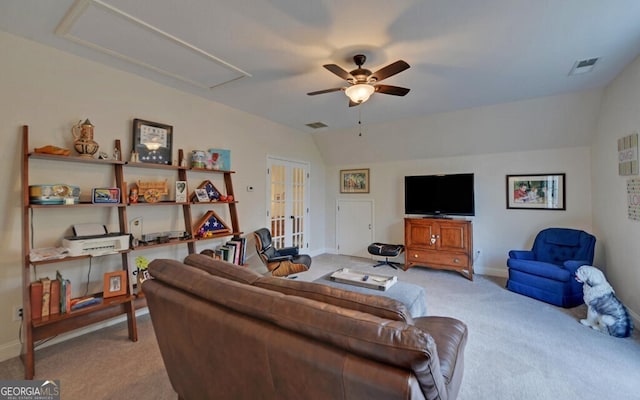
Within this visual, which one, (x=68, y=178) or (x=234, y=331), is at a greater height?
(x=68, y=178)

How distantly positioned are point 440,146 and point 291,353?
480 cm

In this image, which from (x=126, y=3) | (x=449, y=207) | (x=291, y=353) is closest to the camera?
(x=291, y=353)

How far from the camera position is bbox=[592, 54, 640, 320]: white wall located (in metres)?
2.79

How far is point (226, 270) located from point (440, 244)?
3.98 meters

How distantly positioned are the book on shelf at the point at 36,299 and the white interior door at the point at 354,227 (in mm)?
4815

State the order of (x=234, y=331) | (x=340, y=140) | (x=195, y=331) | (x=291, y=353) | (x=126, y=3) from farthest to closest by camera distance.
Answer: (x=340, y=140)
(x=126, y=3)
(x=195, y=331)
(x=234, y=331)
(x=291, y=353)

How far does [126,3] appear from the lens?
6.27 feet

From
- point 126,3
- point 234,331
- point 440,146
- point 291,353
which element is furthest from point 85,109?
point 440,146

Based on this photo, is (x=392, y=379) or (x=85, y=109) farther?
(x=85, y=109)

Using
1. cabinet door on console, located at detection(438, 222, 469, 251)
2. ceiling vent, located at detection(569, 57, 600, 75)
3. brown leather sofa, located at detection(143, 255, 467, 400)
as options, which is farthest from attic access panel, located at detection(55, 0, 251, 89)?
cabinet door on console, located at detection(438, 222, 469, 251)

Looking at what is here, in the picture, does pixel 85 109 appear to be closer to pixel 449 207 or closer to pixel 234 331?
pixel 234 331

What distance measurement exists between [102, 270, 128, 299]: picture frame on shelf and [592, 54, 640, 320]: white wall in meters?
5.07

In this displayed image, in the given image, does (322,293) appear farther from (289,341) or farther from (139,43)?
(139,43)

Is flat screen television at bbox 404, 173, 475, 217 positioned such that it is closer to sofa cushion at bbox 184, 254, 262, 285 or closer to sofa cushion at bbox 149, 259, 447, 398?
sofa cushion at bbox 184, 254, 262, 285
